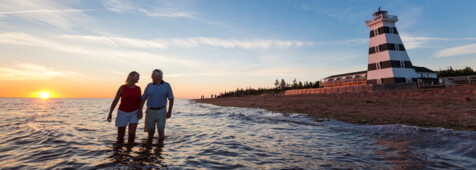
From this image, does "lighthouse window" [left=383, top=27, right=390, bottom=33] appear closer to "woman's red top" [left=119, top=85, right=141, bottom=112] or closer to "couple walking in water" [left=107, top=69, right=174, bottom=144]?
"couple walking in water" [left=107, top=69, right=174, bottom=144]

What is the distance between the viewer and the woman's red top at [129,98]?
596cm

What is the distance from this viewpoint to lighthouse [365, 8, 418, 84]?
3569cm

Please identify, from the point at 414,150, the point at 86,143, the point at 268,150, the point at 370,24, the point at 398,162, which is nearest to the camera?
the point at 398,162

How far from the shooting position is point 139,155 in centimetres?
529

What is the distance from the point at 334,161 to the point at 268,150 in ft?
5.57

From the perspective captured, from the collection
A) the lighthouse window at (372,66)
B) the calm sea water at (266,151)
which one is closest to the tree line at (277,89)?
the lighthouse window at (372,66)

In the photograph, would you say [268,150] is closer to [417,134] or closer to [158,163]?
[158,163]

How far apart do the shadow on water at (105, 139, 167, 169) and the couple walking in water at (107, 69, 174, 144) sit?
299mm

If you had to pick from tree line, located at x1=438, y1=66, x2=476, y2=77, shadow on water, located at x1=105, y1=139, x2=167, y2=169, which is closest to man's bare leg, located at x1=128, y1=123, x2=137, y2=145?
shadow on water, located at x1=105, y1=139, x2=167, y2=169

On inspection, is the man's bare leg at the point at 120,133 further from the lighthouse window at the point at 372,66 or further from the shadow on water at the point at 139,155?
the lighthouse window at the point at 372,66

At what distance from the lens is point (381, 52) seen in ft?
122

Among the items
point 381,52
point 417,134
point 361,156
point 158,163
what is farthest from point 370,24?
point 158,163

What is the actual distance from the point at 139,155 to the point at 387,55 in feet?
136

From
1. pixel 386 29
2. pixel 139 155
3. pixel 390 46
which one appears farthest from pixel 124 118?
pixel 386 29
